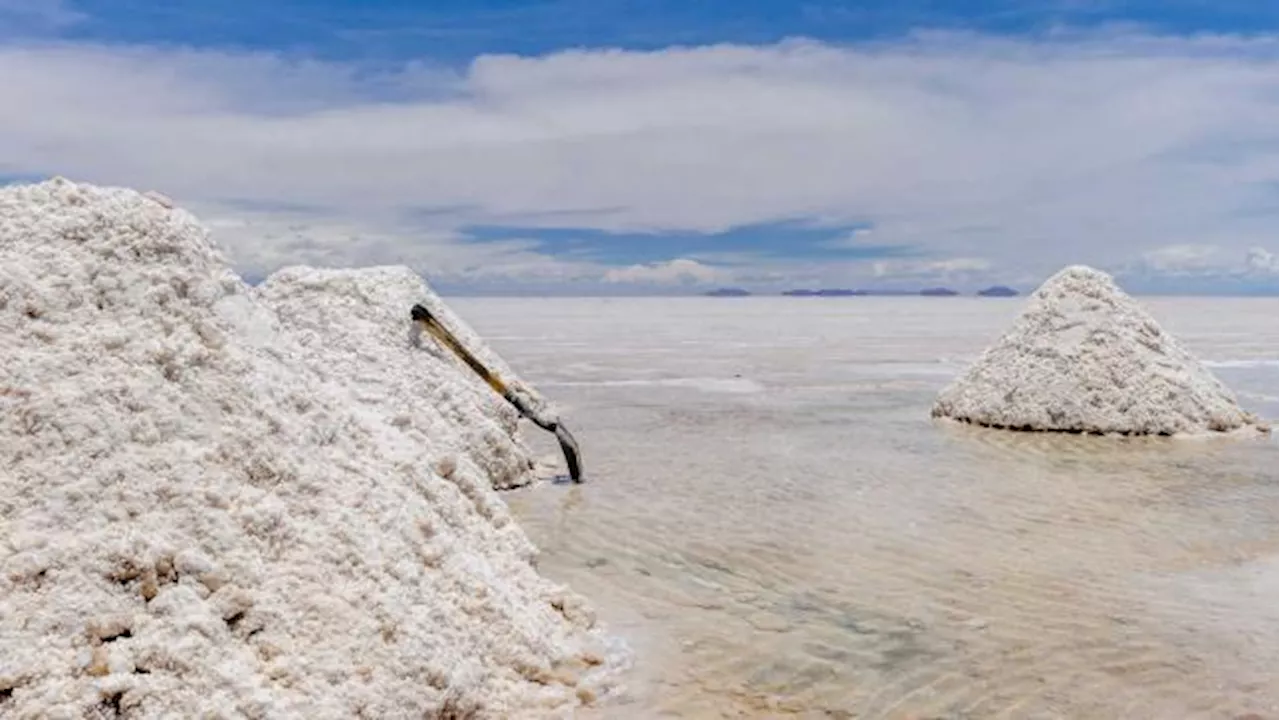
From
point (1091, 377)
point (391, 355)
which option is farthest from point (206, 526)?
point (1091, 377)

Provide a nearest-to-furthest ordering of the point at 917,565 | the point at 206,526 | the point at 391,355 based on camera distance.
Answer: the point at 206,526, the point at 917,565, the point at 391,355

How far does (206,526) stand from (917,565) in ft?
16.0

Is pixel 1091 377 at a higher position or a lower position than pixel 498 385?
lower

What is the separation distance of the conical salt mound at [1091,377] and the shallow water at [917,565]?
570 millimetres

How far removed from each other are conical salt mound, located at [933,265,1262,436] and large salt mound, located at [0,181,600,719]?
994cm

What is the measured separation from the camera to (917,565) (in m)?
7.48

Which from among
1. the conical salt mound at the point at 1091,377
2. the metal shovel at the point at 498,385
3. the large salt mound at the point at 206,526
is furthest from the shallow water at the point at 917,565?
the large salt mound at the point at 206,526

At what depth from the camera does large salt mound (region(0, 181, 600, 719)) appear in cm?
402

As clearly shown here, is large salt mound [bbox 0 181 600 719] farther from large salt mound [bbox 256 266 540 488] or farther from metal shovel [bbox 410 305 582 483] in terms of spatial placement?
metal shovel [bbox 410 305 582 483]

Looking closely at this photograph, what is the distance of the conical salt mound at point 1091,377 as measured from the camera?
45.3ft

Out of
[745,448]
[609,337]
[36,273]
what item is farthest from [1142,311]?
[609,337]

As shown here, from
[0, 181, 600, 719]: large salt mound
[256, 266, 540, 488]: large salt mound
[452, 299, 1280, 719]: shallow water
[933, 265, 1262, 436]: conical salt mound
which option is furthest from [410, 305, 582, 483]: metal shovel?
[933, 265, 1262, 436]: conical salt mound

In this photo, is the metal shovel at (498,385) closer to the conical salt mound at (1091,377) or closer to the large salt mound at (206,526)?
the large salt mound at (206,526)

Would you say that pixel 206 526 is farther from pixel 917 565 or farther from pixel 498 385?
pixel 498 385
